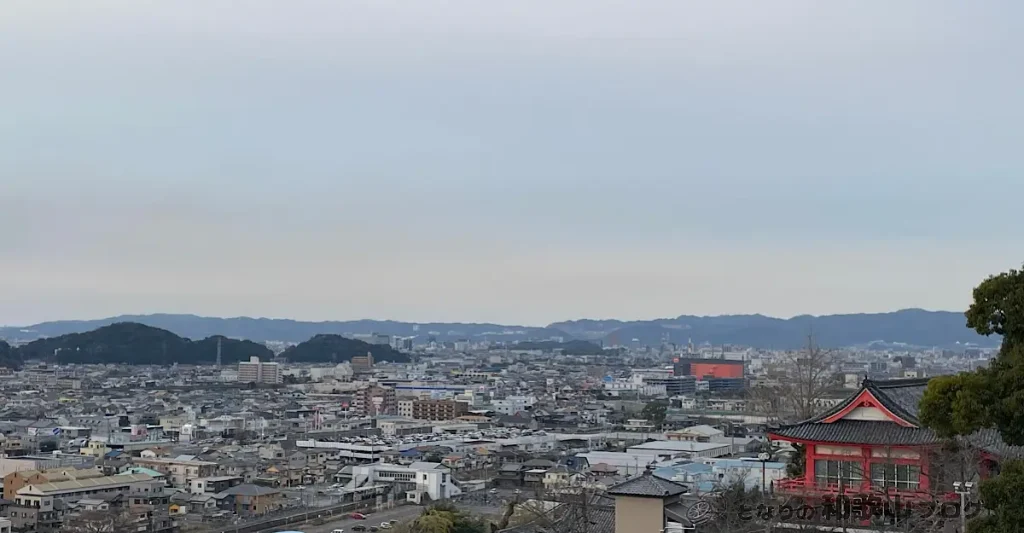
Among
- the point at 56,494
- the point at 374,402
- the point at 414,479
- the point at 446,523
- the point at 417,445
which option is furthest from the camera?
the point at 374,402

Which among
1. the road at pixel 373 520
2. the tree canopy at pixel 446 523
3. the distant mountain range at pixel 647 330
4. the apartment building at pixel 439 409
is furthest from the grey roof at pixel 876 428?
the distant mountain range at pixel 647 330

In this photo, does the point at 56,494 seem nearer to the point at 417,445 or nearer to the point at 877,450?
the point at 417,445

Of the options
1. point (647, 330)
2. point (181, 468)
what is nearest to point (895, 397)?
point (181, 468)

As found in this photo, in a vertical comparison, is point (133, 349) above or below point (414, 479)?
above

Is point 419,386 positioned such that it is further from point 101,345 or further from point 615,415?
point 101,345

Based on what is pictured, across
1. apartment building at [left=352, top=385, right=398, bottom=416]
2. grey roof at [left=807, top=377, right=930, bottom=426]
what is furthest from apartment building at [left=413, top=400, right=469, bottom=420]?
Answer: grey roof at [left=807, top=377, right=930, bottom=426]
